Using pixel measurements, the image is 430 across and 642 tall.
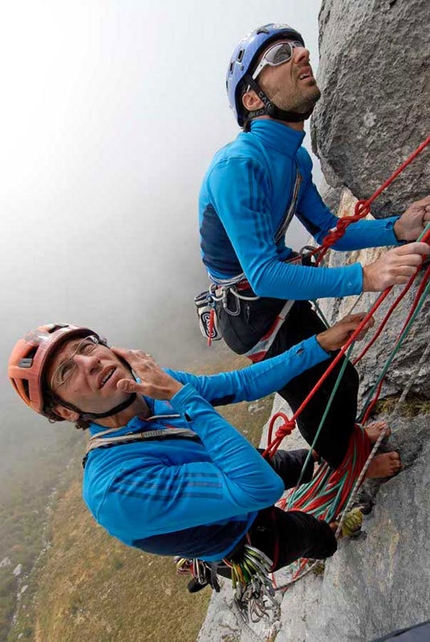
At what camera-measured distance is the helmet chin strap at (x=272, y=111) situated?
287 cm

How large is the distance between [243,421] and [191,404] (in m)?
27.5

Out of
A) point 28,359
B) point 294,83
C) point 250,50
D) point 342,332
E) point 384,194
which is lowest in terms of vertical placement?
point 342,332

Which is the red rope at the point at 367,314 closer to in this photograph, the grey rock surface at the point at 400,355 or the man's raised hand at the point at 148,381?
the grey rock surface at the point at 400,355

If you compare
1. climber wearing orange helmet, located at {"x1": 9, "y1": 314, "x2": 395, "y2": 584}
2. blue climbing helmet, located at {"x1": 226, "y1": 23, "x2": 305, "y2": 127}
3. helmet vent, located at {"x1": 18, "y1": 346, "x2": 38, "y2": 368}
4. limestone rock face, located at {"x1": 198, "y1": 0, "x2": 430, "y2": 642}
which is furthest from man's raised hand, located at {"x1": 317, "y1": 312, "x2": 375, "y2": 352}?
helmet vent, located at {"x1": 18, "y1": 346, "x2": 38, "y2": 368}

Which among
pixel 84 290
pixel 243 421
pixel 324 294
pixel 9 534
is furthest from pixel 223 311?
pixel 84 290

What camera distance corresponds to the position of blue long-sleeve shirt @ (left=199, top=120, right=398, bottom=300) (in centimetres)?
259

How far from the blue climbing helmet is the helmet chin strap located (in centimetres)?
7

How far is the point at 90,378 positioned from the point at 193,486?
867mm

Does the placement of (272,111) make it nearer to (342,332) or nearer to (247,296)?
(247,296)

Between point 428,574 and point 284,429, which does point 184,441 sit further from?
point 428,574

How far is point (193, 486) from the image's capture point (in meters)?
2.24

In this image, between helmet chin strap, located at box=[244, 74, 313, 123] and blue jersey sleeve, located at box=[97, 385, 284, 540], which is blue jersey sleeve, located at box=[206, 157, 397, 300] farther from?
blue jersey sleeve, located at box=[97, 385, 284, 540]

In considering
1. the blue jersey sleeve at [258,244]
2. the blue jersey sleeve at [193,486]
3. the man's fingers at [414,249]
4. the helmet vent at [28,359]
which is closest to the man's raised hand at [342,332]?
→ the blue jersey sleeve at [258,244]

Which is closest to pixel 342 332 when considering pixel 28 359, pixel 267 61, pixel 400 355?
pixel 400 355
